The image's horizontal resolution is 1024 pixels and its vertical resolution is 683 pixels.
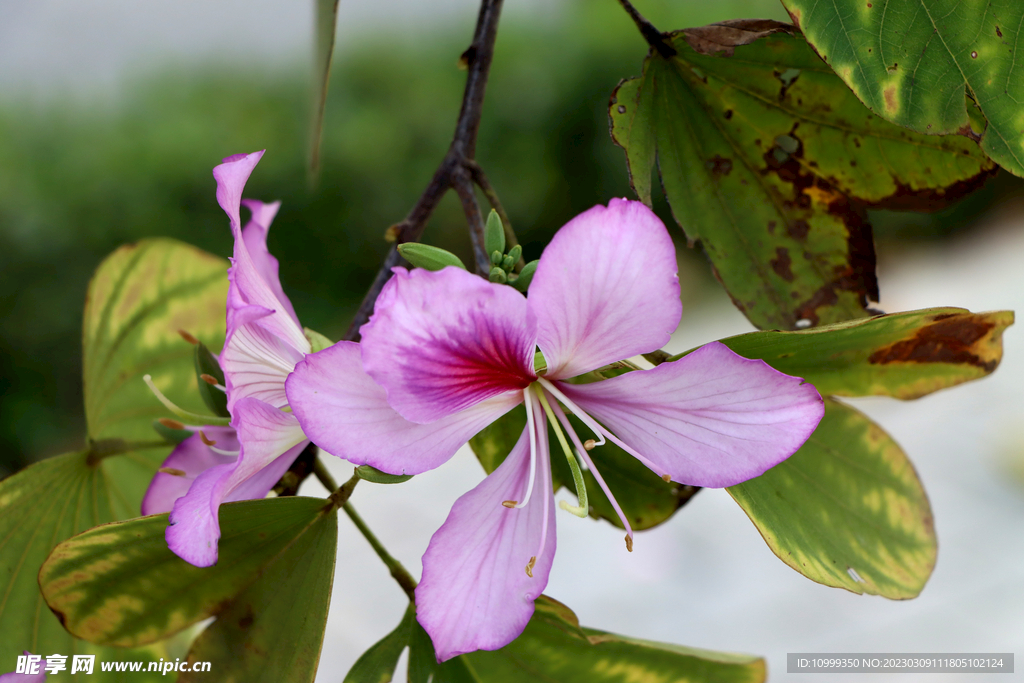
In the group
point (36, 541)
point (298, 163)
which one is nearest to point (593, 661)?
point (36, 541)

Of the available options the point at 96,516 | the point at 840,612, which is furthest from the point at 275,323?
the point at 840,612

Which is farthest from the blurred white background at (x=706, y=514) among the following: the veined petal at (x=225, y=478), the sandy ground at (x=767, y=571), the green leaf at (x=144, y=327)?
the veined petal at (x=225, y=478)

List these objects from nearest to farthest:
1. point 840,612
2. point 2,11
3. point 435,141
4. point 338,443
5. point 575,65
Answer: point 338,443, point 840,612, point 435,141, point 575,65, point 2,11

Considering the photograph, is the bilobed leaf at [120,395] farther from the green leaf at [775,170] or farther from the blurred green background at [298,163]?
the blurred green background at [298,163]

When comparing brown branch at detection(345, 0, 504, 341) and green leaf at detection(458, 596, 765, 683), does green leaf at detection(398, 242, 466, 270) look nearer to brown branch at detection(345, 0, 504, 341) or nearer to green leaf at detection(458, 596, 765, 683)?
brown branch at detection(345, 0, 504, 341)

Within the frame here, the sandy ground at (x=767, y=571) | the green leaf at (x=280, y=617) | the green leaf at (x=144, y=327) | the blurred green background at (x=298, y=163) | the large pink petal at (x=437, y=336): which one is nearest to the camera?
the large pink petal at (x=437, y=336)

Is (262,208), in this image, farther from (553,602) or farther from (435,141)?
(435,141)

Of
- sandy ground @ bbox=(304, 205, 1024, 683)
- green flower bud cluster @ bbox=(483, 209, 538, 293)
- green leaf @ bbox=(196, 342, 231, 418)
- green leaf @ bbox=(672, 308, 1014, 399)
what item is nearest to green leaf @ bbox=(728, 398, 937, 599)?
green leaf @ bbox=(672, 308, 1014, 399)
